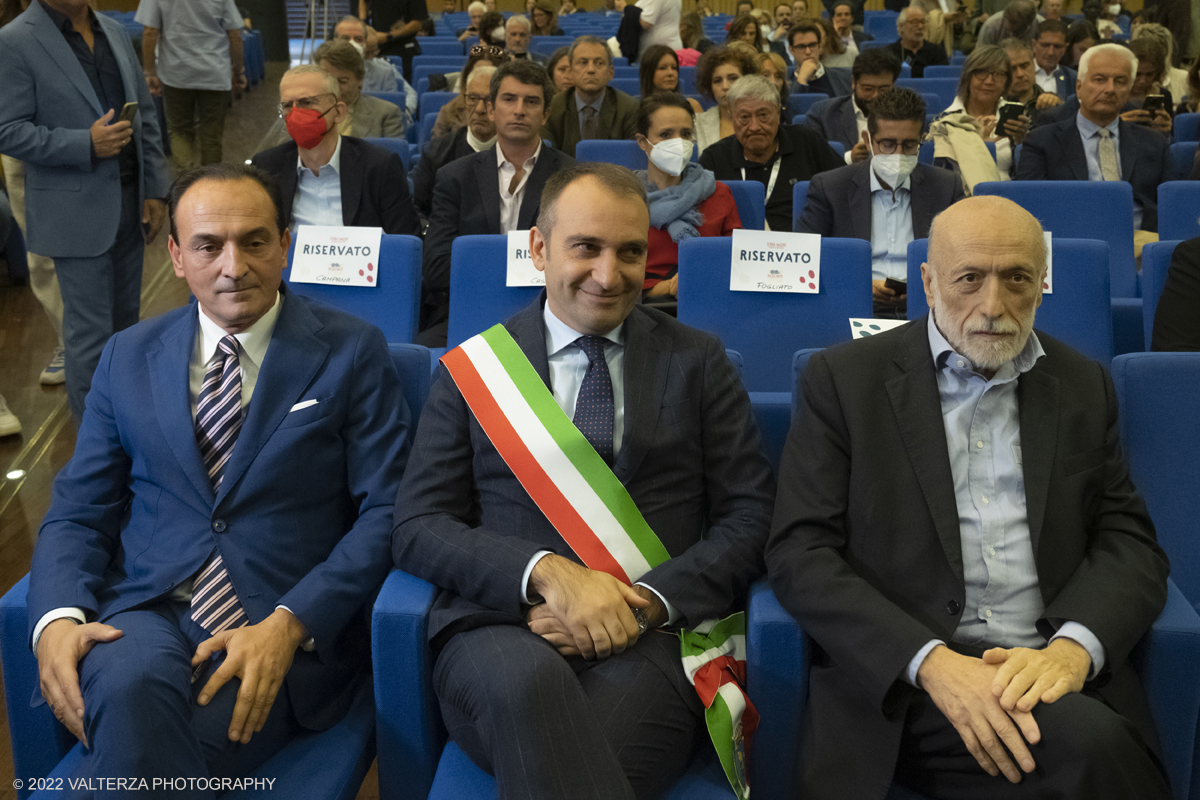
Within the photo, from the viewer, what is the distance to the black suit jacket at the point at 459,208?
11.3 feet

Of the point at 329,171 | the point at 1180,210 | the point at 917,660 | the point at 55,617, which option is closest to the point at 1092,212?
the point at 1180,210

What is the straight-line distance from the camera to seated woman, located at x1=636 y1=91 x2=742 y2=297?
325 cm

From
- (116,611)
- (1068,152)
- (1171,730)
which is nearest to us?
(1171,730)

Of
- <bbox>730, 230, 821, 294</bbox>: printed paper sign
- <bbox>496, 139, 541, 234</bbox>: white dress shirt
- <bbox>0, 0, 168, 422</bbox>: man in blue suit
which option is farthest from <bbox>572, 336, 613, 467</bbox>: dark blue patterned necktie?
<bbox>0, 0, 168, 422</bbox>: man in blue suit

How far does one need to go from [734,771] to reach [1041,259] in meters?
0.97

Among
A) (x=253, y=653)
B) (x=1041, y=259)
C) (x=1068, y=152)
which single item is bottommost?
(x=253, y=653)

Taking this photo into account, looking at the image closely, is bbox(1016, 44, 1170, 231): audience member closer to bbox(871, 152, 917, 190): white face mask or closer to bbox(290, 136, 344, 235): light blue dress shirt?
bbox(871, 152, 917, 190): white face mask

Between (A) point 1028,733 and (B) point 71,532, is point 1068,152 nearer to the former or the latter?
(A) point 1028,733

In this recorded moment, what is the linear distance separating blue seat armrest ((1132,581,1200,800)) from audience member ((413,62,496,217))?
318 cm

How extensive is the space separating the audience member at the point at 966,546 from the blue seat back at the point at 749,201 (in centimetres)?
175

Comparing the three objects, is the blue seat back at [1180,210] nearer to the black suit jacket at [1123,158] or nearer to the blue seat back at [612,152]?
the black suit jacket at [1123,158]

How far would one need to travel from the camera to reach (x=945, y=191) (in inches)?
131

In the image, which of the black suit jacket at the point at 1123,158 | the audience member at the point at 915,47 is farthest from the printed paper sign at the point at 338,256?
the audience member at the point at 915,47

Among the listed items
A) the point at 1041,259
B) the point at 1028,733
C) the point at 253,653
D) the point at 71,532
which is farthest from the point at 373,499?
the point at 1041,259
